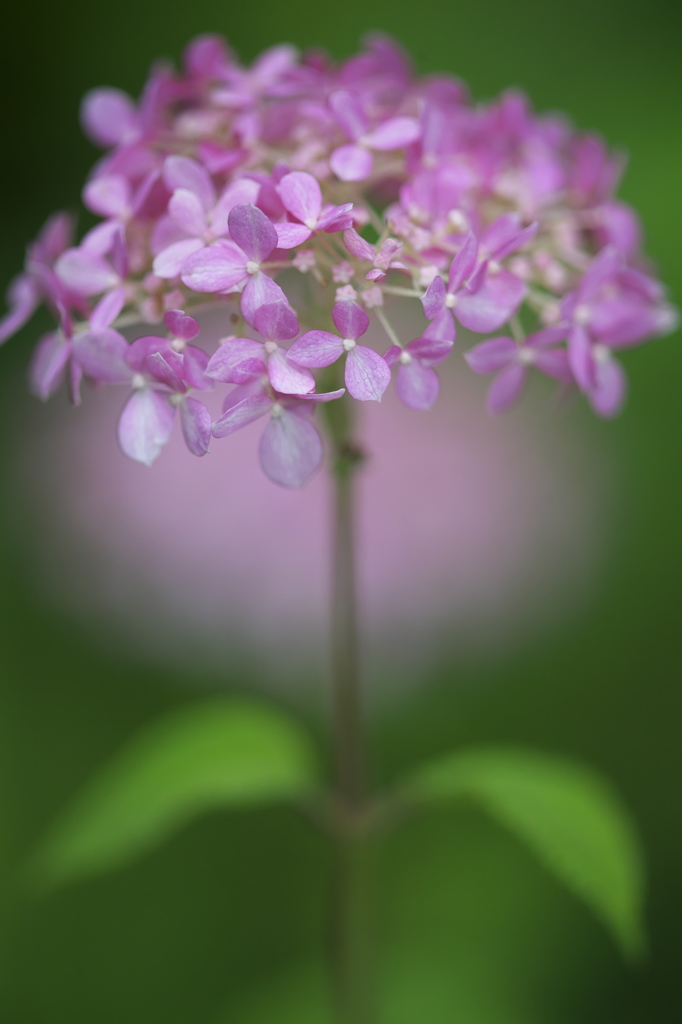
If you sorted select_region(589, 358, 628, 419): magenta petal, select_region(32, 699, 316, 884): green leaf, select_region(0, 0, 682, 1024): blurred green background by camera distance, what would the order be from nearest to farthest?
select_region(589, 358, 628, 419): magenta petal → select_region(32, 699, 316, 884): green leaf → select_region(0, 0, 682, 1024): blurred green background

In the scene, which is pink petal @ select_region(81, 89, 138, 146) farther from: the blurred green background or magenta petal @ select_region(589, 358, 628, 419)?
the blurred green background

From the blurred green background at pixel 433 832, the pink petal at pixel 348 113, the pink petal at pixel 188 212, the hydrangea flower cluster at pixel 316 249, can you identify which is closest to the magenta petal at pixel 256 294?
the hydrangea flower cluster at pixel 316 249

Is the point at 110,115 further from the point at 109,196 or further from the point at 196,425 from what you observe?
the point at 196,425

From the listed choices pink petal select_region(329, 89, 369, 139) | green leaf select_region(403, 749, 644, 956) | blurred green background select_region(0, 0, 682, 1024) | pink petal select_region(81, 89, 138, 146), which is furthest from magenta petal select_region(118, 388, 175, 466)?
blurred green background select_region(0, 0, 682, 1024)

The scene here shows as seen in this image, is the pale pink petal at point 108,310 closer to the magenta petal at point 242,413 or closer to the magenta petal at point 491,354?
the magenta petal at point 242,413

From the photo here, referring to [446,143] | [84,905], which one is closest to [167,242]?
[446,143]

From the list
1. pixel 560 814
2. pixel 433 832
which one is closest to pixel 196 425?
pixel 560 814
